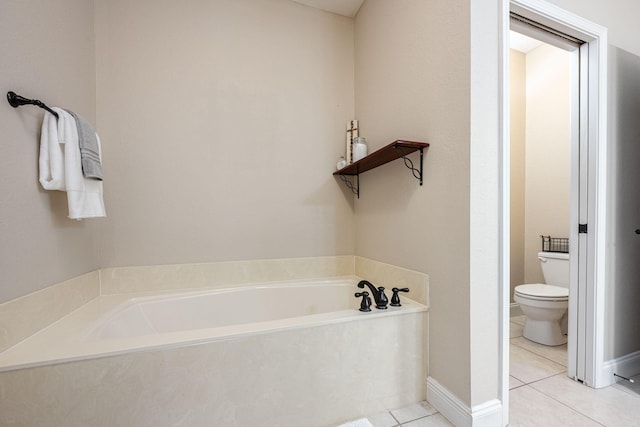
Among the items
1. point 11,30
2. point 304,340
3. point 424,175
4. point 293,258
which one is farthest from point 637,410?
point 11,30

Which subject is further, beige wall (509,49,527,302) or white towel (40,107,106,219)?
beige wall (509,49,527,302)

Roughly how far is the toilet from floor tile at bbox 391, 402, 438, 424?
1.29 meters

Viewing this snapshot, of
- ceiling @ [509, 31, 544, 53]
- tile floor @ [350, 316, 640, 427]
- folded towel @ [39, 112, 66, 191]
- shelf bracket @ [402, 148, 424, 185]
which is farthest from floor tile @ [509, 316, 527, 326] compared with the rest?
folded towel @ [39, 112, 66, 191]

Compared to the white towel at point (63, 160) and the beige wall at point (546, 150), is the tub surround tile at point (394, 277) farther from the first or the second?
the beige wall at point (546, 150)

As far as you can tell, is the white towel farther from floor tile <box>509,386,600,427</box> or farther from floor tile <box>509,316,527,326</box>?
floor tile <box>509,316,527,326</box>

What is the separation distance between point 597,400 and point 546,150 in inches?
84.0

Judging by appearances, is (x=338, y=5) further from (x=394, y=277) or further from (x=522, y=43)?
(x=394, y=277)

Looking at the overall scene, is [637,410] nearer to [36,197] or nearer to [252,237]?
[252,237]

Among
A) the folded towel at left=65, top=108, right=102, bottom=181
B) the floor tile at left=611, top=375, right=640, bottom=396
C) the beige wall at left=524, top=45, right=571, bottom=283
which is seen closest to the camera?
the folded towel at left=65, top=108, right=102, bottom=181

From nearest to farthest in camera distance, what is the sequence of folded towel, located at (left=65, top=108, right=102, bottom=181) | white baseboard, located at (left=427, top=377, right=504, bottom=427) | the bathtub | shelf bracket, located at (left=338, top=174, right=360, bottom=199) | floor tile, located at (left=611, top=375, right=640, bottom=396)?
1. the bathtub
2. white baseboard, located at (left=427, top=377, right=504, bottom=427)
3. folded towel, located at (left=65, top=108, right=102, bottom=181)
4. floor tile, located at (left=611, top=375, right=640, bottom=396)
5. shelf bracket, located at (left=338, top=174, right=360, bottom=199)

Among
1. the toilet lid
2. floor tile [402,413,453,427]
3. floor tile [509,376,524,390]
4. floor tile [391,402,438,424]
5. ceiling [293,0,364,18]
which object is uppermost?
ceiling [293,0,364,18]

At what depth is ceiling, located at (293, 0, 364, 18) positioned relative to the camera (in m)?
2.10

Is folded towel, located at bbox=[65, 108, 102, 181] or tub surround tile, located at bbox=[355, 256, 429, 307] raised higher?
folded towel, located at bbox=[65, 108, 102, 181]

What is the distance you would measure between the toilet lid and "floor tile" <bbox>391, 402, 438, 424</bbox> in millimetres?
1299
